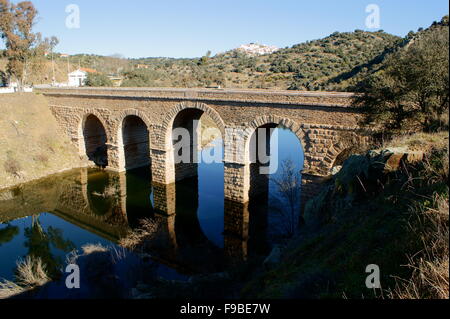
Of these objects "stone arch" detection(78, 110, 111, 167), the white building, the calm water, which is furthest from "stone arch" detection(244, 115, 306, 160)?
the white building

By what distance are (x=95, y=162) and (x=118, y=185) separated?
5.13 metres

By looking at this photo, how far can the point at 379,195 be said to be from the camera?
7.00 metres

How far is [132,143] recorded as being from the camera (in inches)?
889

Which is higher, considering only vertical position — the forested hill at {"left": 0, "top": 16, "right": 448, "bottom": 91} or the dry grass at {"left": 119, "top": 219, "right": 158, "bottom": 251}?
the forested hill at {"left": 0, "top": 16, "right": 448, "bottom": 91}

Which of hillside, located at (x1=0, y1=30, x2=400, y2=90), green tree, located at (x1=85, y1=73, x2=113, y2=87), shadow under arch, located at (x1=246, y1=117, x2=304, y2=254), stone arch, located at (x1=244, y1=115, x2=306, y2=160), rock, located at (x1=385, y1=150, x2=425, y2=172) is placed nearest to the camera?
rock, located at (x1=385, y1=150, x2=425, y2=172)

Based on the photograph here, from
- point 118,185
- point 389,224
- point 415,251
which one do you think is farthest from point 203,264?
point 118,185

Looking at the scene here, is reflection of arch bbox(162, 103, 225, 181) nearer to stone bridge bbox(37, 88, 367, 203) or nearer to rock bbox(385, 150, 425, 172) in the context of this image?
stone bridge bbox(37, 88, 367, 203)

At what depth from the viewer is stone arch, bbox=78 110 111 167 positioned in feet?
78.8

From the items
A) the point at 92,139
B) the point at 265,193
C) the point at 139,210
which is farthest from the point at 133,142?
the point at 265,193

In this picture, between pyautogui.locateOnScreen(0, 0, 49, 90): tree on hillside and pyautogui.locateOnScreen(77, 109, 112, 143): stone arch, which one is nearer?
pyautogui.locateOnScreen(77, 109, 112, 143): stone arch

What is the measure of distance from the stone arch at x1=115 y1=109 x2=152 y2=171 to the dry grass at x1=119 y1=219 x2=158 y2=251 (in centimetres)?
723

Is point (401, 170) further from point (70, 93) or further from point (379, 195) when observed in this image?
point (70, 93)

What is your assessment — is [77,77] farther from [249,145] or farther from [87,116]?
[249,145]

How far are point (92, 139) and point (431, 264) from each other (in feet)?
81.2
